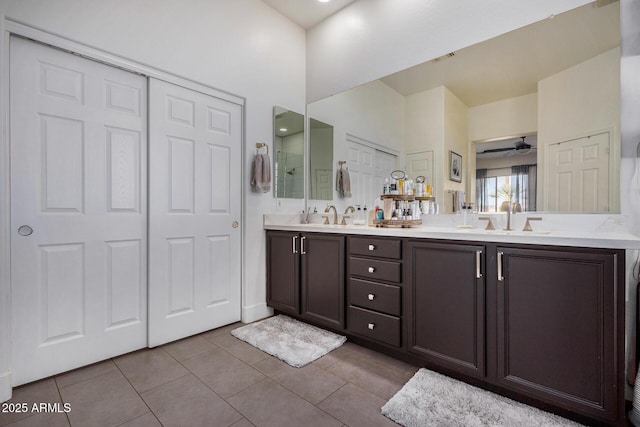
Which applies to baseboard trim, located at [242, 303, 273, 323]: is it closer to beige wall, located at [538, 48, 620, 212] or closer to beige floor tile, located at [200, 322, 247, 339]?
beige floor tile, located at [200, 322, 247, 339]

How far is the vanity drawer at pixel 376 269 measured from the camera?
6.60ft

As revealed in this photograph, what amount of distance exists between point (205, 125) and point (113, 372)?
1922 mm

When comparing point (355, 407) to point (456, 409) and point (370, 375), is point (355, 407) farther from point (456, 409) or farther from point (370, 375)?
point (456, 409)

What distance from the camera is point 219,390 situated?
176 centimetres

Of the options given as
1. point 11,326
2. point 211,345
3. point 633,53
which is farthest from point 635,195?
point 11,326

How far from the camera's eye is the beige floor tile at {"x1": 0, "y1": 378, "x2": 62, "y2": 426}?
154 cm

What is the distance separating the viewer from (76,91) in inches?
77.6

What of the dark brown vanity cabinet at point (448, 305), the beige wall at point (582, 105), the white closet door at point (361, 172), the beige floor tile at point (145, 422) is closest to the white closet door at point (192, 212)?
the beige floor tile at point (145, 422)

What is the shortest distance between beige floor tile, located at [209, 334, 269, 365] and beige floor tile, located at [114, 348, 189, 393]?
355mm

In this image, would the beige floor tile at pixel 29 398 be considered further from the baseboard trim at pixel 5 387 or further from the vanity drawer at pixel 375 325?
the vanity drawer at pixel 375 325

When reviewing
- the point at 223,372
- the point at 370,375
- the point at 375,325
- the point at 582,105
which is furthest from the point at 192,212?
the point at 582,105

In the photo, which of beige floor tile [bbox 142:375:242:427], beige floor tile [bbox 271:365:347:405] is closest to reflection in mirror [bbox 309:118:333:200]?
beige floor tile [bbox 271:365:347:405]

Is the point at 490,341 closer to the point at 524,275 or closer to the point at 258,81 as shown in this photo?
the point at 524,275

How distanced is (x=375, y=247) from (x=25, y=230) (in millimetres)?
2159
